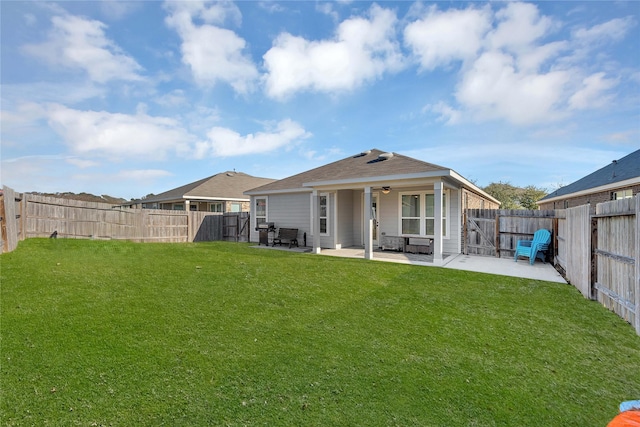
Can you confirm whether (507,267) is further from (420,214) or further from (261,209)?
(261,209)

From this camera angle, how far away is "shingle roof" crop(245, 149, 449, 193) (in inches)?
370

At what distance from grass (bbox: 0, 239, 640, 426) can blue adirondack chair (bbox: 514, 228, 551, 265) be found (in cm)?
333

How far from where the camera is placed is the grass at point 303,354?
2.33 metres

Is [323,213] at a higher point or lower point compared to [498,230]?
higher

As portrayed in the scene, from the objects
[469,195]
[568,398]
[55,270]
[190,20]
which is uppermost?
[190,20]

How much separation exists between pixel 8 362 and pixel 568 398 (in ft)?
17.9

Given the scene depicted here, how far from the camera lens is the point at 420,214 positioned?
432 inches

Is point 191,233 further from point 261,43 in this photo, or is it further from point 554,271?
point 554,271

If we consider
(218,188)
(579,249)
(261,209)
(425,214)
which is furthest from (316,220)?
(218,188)

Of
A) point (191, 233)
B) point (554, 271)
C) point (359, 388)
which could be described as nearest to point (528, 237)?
point (554, 271)

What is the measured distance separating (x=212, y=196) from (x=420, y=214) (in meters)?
14.0

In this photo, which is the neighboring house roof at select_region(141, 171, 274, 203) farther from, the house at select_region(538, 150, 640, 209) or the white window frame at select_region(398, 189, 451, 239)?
the house at select_region(538, 150, 640, 209)

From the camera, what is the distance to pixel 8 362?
2.88m

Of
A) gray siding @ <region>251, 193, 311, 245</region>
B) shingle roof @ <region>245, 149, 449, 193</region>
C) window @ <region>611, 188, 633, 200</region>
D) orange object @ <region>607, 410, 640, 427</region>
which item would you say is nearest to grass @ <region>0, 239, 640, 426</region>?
orange object @ <region>607, 410, 640, 427</region>
